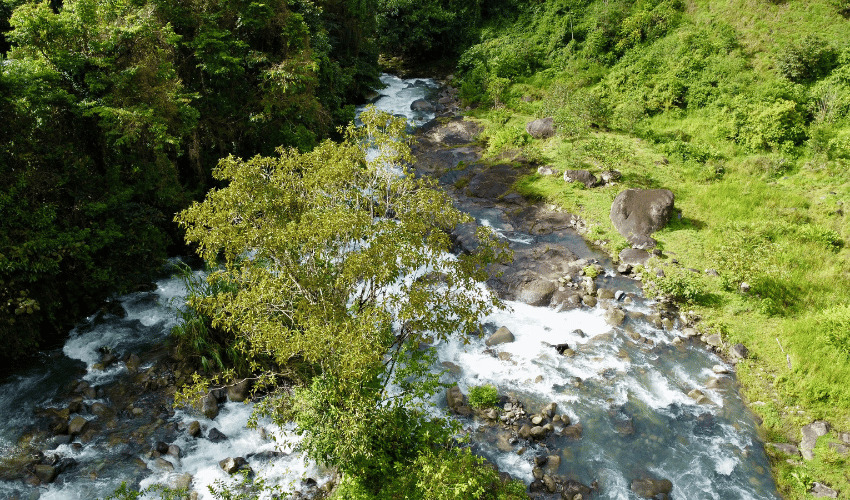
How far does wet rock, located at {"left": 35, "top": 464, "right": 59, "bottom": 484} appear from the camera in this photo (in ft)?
36.5

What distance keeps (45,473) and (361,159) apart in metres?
10.3

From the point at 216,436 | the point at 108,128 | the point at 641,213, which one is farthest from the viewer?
the point at 641,213

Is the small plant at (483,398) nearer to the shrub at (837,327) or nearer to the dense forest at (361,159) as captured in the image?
the dense forest at (361,159)

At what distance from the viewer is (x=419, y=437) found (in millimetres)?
9953

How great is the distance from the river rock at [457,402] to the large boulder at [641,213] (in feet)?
35.5

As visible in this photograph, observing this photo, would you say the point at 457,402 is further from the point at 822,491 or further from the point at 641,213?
the point at 641,213

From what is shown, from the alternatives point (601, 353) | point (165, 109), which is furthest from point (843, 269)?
point (165, 109)

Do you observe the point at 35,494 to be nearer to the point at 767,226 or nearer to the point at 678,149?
the point at 767,226

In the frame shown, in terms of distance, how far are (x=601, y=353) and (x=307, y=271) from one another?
1040 centimetres

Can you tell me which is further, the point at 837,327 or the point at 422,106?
the point at 422,106

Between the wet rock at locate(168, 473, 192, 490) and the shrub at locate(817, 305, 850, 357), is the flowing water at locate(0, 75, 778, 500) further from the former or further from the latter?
the shrub at locate(817, 305, 850, 357)

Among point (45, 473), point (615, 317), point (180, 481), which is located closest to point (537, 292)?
point (615, 317)

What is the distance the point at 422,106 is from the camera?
37.0 meters

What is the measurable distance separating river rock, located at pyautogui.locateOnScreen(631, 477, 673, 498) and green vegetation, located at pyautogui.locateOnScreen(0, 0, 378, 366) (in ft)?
53.3
